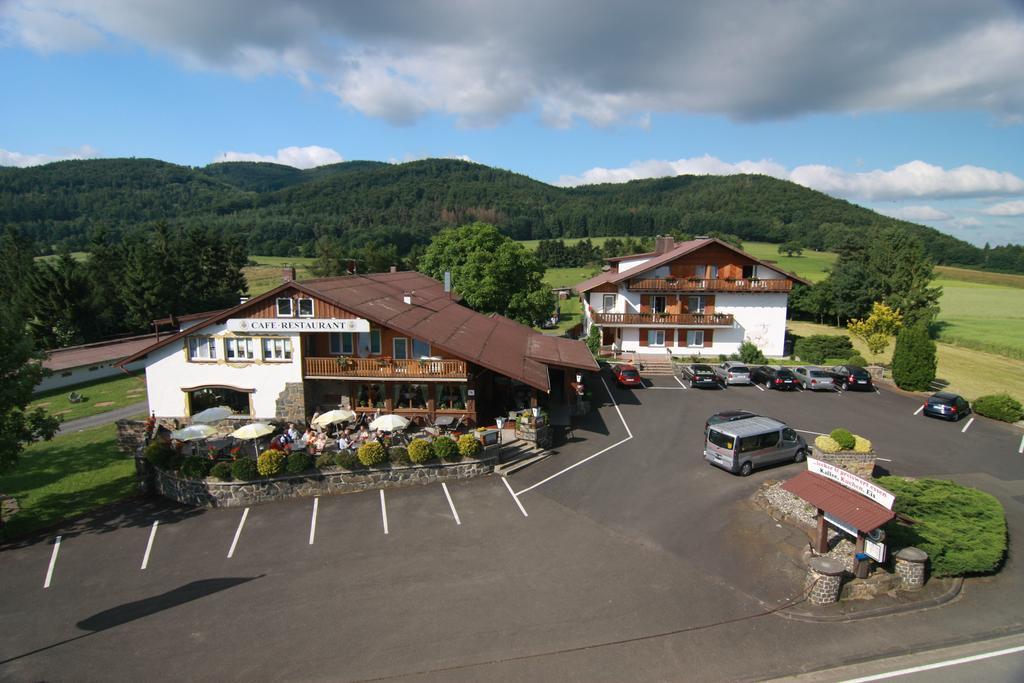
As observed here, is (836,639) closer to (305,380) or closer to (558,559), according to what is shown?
(558,559)

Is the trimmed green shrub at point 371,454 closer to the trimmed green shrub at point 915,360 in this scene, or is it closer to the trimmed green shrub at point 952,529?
the trimmed green shrub at point 952,529

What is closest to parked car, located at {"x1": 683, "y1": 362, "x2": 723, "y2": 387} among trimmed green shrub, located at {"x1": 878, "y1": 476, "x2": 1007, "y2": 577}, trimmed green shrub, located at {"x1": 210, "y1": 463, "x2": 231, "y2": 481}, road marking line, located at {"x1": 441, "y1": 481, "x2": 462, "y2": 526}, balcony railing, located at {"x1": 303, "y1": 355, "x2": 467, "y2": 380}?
trimmed green shrub, located at {"x1": 878, "y1": 476, "x2": 1007, "y2": 577}

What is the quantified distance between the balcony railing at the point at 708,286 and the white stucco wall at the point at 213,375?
27291mm

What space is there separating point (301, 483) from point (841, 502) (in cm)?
1733

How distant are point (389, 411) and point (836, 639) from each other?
1881 cm

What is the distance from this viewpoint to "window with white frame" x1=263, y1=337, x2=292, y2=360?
981 inches

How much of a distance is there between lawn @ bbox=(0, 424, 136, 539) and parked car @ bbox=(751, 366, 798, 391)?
110 ft

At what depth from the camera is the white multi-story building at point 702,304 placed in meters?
42.5

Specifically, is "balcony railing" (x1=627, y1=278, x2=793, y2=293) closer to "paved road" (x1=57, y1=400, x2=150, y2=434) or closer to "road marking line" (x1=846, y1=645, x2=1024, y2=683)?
"road marking line" (x1=846, y1=645, x2=1024, y2=683)

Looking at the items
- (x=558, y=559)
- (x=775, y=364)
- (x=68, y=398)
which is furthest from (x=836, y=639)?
(x=68, y=398)

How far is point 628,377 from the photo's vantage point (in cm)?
3428

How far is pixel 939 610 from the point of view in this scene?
13.5 m

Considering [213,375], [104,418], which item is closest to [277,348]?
[213,375]

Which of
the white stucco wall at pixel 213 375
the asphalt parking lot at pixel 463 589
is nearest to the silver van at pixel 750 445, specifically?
the asphalt parking lot at pixel 463 589
